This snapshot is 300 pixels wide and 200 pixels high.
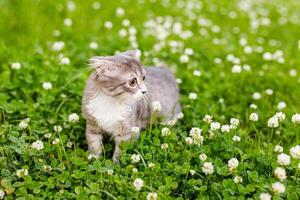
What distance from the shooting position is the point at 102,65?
4.19 metres

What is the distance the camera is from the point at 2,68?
19.6 ft

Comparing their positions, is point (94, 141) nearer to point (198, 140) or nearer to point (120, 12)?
point (198, 140)

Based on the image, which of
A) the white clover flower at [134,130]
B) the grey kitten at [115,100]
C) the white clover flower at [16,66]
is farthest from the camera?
the white clover flower at [16,66]

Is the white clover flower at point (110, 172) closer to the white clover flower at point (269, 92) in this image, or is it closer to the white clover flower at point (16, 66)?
the white clover flower at point (16, 66)

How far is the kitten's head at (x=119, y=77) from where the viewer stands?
165 inches

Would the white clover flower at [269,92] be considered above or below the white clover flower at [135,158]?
above

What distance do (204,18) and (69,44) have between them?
2.79m

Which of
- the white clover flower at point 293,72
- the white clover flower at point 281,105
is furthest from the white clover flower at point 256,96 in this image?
the white clover flower at point 293,72

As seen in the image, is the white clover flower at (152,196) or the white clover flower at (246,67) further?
the white clover flower at (246,67)

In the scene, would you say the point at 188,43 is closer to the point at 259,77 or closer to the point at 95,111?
the point at 259,77

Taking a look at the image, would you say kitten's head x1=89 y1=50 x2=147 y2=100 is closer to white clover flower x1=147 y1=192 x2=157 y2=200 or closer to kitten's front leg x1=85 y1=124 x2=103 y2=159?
kitten's front leg x1=85 y1=124 x2=103 y2=159

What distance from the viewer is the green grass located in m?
4.11

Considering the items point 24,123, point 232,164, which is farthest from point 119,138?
point 232,164

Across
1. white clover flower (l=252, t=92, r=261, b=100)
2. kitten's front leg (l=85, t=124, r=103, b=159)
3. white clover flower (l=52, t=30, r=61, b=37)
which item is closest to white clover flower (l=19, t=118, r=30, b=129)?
kitten's front leg (l=85, t=124, r=103, b=159)
